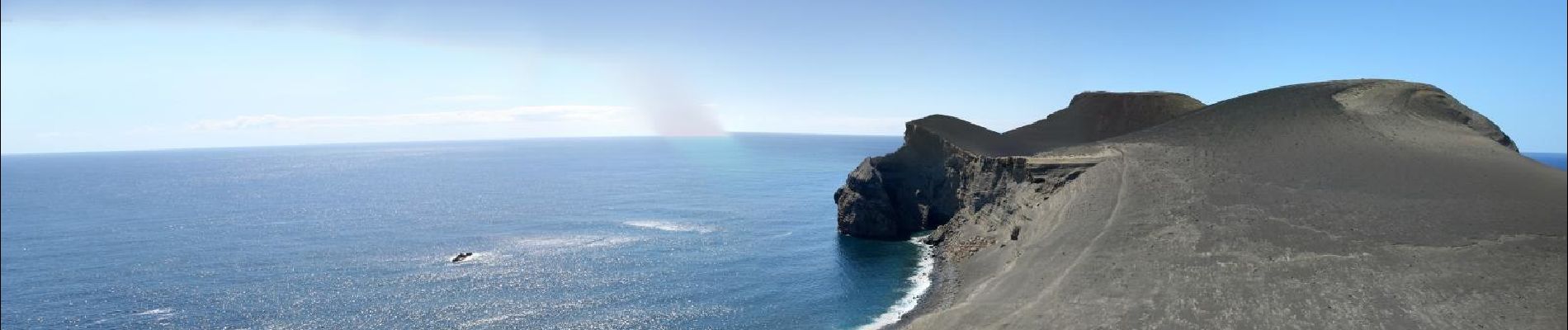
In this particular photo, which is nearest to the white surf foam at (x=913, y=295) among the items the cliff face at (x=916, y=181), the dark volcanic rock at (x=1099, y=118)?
the cliff face at (x=916, y=181)

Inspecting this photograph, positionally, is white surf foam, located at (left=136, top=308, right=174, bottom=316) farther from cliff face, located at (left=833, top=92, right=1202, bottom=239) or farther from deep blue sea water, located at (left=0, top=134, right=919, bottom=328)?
cliff face, located at (left=833, top=92, right=1202, bottom=239)

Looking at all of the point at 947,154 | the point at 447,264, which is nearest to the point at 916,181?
the point at 947,154

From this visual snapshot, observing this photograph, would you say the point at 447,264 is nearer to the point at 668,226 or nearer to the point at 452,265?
the point at 452,265

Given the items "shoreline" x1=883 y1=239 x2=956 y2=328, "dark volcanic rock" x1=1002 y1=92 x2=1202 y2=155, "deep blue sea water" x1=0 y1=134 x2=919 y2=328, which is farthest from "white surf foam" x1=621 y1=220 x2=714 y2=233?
"dark volcanic rock" x1=1002 y1=92 x2=1202 y2=155

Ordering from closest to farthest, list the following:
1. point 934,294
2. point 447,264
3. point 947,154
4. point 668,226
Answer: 1. point 934,294
2. point 447,264
3. point 947,154
4. point 668,226

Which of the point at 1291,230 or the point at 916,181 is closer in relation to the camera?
the point at 1291,230

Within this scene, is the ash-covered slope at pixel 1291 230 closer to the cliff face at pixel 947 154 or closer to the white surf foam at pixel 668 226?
the cliff face at pixel 947 154

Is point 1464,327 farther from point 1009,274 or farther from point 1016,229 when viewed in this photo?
point 1016,229
